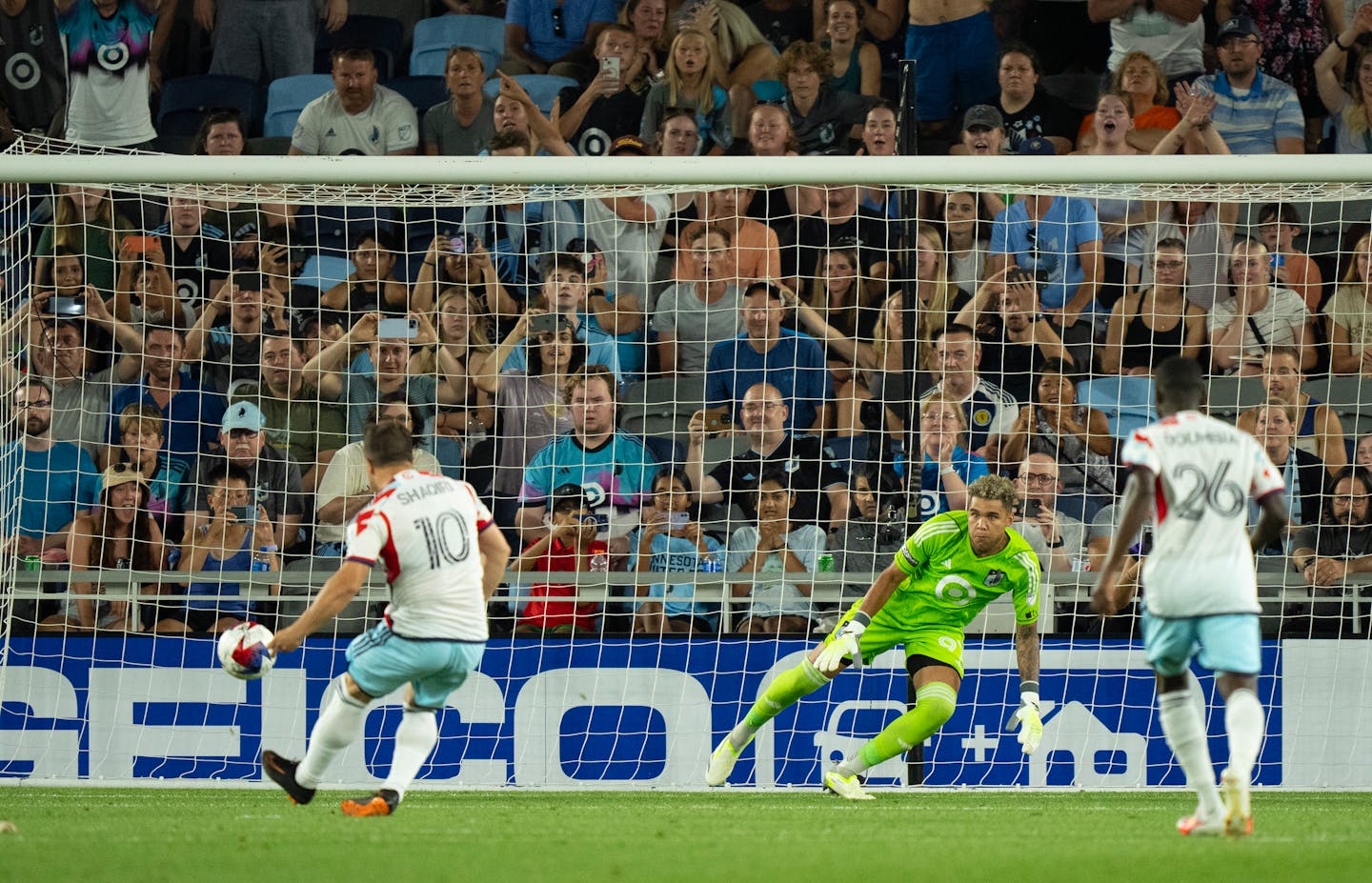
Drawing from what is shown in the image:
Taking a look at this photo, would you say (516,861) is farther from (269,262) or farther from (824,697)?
(269,262)

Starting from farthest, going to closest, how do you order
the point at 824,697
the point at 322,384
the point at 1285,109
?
1. the point at 1285,109
2. the point at 322,384
3. the point at 824,697

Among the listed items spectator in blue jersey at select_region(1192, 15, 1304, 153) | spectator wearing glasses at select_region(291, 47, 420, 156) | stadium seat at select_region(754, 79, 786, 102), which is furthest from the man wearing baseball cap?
spectator in blue jersey at select_region(1192, 15, 1304, 153)

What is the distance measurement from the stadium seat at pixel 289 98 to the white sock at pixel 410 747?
8042 mm

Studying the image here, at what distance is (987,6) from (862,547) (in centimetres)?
519

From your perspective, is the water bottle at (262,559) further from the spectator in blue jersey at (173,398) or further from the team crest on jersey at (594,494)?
the team crest on jersey at (594,494)

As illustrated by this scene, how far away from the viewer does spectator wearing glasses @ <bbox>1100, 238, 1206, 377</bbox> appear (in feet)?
37.4

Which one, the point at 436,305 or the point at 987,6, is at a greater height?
the point at 987,6

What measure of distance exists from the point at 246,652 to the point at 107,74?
877 centimetres

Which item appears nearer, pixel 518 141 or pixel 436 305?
pixel 436 305

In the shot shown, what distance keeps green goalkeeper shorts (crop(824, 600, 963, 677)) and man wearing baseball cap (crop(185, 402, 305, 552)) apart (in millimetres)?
4052

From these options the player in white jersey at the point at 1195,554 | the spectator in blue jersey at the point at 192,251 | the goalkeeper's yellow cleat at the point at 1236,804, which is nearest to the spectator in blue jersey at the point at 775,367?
the spectator in blue jersey at the point at 192,251

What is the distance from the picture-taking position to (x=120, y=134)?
45.9 feet

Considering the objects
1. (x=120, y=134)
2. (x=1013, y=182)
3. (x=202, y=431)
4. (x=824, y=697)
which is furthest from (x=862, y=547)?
(x=120, y=134)

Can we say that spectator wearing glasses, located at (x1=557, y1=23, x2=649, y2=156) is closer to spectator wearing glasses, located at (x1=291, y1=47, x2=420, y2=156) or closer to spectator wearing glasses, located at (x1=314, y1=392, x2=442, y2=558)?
spectator wearing glasses, located at (x1=291, y1=47, x2=420, y2=156)
